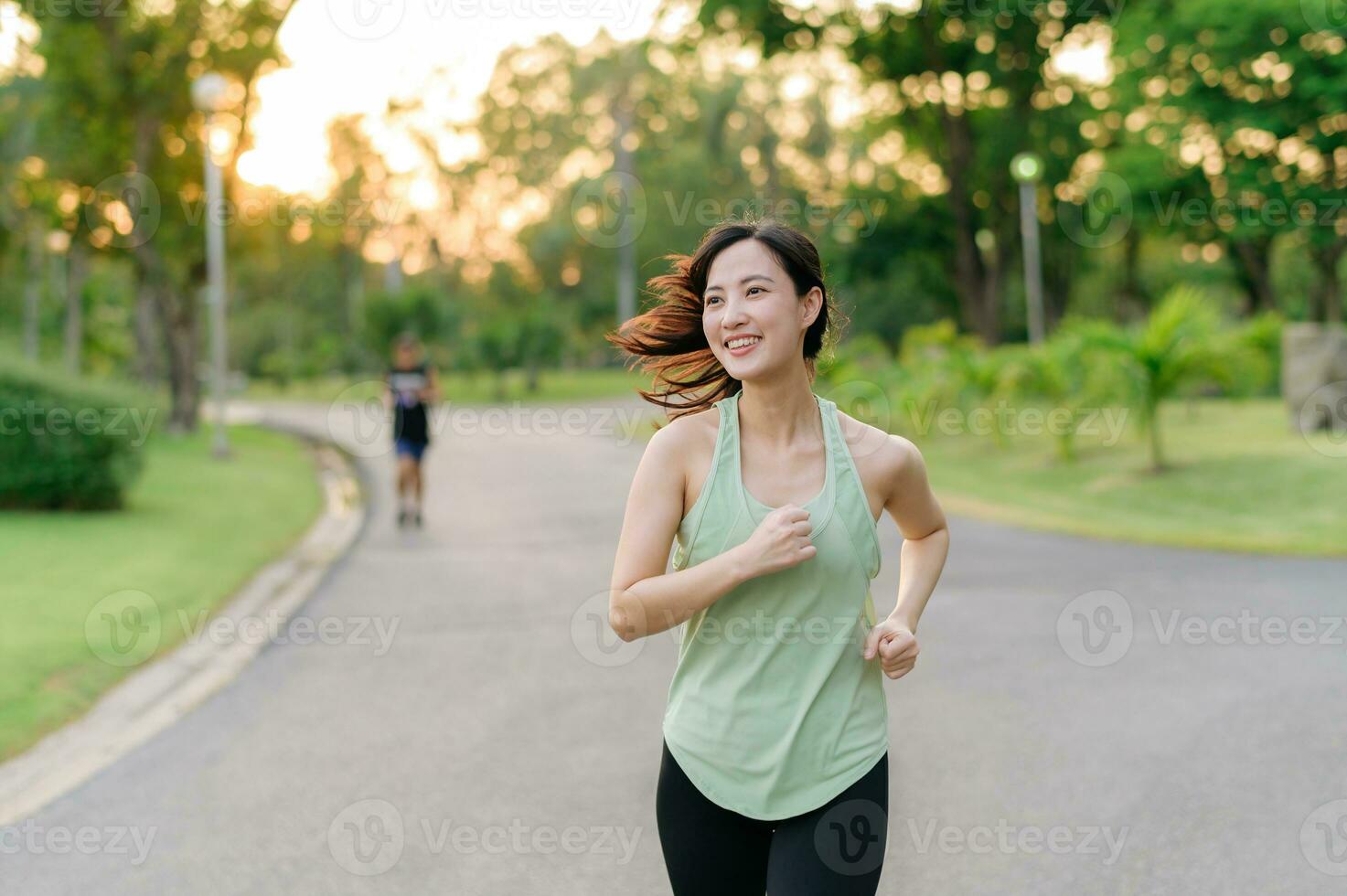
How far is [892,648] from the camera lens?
2473mm

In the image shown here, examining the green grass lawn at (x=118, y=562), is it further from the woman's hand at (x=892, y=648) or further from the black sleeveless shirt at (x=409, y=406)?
the woman's hand at (x=892, y=648)

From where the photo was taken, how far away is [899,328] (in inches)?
1964

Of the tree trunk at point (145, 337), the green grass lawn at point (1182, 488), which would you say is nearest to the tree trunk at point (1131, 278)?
the green grass lawn at point (1182, 488)

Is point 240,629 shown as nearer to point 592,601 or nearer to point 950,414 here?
point 592,601

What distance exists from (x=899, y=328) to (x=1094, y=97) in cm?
1215

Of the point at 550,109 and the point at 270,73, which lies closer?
the point at 270,73

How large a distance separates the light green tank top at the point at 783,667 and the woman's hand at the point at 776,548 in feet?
0.30

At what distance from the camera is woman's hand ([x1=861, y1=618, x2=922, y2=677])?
2473 millimetres

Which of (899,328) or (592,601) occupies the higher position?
(899,328)

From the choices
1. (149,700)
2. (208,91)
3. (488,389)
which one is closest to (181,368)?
(208,91)

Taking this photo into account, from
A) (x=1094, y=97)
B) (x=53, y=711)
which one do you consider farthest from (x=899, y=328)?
(x=53, y=711)

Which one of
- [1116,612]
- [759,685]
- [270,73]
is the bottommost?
[1116,612]

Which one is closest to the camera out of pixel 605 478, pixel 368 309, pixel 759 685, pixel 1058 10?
pixel 759 685

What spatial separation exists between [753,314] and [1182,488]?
1377cm
